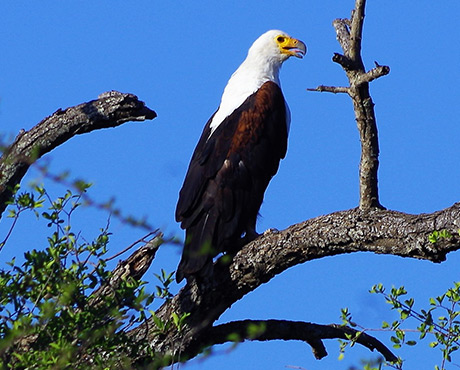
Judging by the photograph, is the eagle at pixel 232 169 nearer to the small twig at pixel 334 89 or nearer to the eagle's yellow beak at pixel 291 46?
the eagle's yellow beak at pixel 291 46

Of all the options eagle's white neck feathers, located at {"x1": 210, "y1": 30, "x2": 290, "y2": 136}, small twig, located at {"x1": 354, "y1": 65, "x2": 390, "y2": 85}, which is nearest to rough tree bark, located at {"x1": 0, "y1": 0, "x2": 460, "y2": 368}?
small twig, located at {"x1": 354, "y1": 65, "x2": 390, "y2": 85}

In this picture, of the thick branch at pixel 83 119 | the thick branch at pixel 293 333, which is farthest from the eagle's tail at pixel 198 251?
the thick branch at pixel 83 119

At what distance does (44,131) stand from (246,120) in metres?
1.27

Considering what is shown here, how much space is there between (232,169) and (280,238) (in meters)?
A: 1.01

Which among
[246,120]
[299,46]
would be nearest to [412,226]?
[246,120]

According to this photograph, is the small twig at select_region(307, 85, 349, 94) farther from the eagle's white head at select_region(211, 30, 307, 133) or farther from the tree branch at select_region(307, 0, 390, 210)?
the eagle's white head at select_region(211, 30, 307, 133)

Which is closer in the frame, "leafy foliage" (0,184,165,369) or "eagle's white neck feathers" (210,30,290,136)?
"leafy foliage" (0,184,165,369)

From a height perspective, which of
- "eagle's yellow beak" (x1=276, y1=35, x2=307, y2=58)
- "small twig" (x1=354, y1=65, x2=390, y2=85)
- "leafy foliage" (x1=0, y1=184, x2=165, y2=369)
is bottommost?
"leafy foliage" (x1=0, y1=184, x2=165, y2=369)

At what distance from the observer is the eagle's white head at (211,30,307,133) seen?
645 cm

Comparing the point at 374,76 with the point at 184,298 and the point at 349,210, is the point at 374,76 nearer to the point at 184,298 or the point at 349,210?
the point at 349,210

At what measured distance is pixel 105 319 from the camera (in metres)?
4.33

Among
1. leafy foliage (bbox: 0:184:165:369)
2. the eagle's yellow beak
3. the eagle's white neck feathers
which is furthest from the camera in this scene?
the eagle's yellow beak

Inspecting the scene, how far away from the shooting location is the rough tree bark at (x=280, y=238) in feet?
14.9

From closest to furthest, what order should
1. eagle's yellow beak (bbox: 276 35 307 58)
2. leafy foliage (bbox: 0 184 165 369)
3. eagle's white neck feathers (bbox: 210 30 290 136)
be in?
1. leafy foliage (bbox: 0 184 165 369)
2. eagle's white neck feathers (bbox: 210 30 290 136)
3. eagle's yellow beak (bbox: 276 35 307 58)
